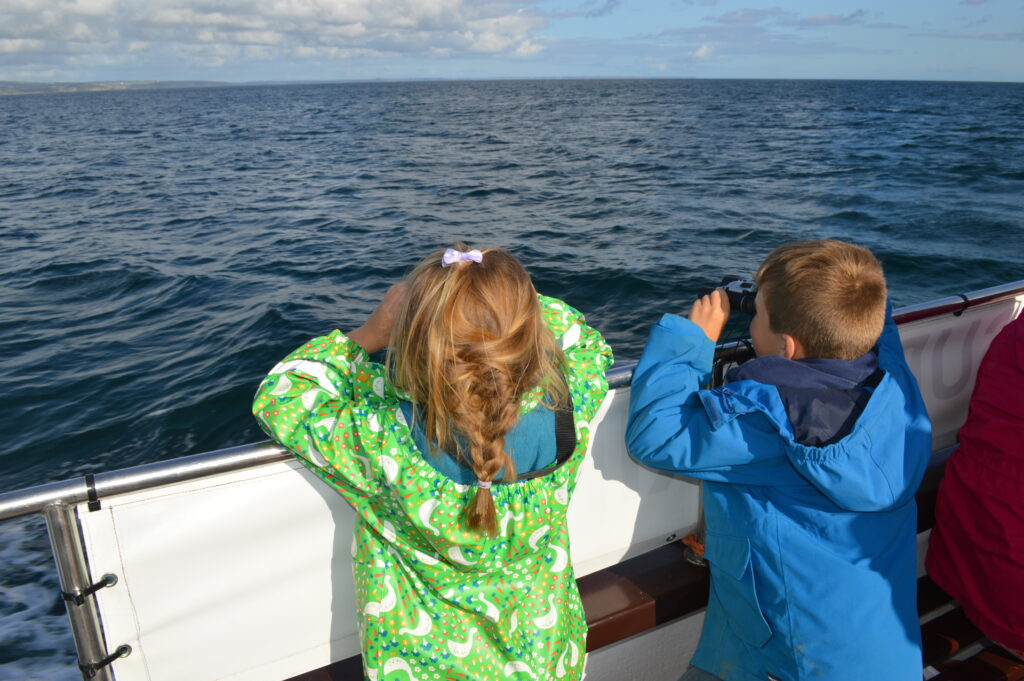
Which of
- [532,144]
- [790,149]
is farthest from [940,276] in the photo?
[532,144]

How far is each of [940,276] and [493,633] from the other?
11.9 meters

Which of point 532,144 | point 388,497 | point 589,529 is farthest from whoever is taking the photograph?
point 532,144

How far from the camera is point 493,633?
5.41ft

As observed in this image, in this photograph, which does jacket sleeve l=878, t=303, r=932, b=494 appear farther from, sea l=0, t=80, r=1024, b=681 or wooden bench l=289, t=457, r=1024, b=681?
sea l=0, t=80, r=1024, b=681

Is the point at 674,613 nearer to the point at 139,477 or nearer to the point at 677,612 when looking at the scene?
the point at 677,612

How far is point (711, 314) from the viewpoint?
1865mm

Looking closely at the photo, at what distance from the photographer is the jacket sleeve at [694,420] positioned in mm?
1629

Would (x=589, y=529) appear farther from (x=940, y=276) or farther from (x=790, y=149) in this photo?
(x=790, y=149)

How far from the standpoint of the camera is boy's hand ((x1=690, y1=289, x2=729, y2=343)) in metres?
1.86

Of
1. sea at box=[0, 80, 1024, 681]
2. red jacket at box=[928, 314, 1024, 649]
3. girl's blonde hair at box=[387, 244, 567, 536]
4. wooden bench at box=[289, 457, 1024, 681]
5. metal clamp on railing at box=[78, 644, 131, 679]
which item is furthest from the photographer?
sea at box=[0, 80, 1024, 681]

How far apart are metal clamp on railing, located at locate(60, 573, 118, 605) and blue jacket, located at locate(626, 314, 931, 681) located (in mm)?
1254

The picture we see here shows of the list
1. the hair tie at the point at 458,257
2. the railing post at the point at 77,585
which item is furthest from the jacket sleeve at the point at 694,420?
the railing post at the point at 77,585

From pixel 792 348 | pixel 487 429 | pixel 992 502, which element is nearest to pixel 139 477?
pixel 487 429

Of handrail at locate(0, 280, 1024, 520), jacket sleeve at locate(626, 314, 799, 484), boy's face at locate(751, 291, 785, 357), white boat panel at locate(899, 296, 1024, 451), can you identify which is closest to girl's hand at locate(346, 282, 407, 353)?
handrail at locate(0, 280, 1024, 520)
